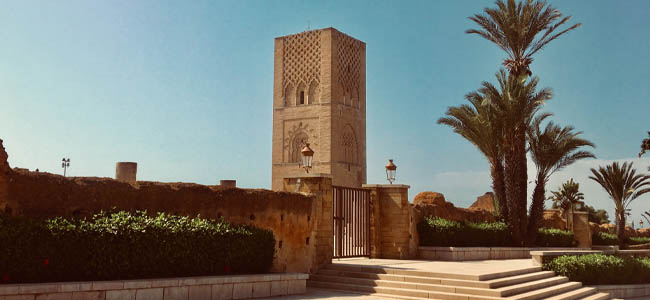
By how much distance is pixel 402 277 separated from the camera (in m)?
10.1

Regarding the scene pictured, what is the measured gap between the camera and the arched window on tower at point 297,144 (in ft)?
135

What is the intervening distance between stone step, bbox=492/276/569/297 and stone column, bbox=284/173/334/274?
12.3ft

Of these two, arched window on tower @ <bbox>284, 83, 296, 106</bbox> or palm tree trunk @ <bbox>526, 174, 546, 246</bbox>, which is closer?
palm tree trunk @ <bbox>526, 174, 546, 246</bbox>

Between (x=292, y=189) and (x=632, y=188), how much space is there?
63.8 feet

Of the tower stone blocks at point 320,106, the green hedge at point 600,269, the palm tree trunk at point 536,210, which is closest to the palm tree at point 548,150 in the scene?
the palm tree trunk at point 536,210

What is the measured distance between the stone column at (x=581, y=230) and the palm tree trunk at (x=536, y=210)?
469 centimetres

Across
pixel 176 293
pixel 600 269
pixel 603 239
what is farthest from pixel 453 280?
pixel 603 239

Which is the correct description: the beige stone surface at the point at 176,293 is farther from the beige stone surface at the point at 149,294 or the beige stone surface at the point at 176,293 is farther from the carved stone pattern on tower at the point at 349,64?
the carved stone pattern on tower at the point at 349,64

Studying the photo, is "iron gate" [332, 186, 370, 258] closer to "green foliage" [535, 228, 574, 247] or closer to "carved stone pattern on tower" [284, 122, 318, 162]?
"green foliage" [535, 228, 574, 247]

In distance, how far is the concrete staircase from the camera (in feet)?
30.2

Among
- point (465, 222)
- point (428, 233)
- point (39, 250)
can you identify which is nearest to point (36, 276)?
point (39, 250)

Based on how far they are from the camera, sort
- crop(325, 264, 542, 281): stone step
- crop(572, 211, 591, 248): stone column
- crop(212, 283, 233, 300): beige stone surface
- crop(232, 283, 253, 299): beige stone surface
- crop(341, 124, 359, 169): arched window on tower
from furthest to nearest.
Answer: crop(341, 124, 359, 169): arched window on tower < crop(572, 211, 591, 248): stone column < crop(325, 264, 542, 281): stone step < crop(232, 283, 253, 299): beige stone surface < crop(212, 283, 233, 300): beige stone surface

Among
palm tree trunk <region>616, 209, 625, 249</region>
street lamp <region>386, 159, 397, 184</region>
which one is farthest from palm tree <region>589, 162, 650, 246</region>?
street lamp <region>386, 159, 397, 184</region>

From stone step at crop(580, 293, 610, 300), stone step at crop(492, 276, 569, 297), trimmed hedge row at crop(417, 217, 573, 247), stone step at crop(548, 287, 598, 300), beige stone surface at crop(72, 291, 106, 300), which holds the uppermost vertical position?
trimmed hedge row at crop(417, 217, 573, 247)
